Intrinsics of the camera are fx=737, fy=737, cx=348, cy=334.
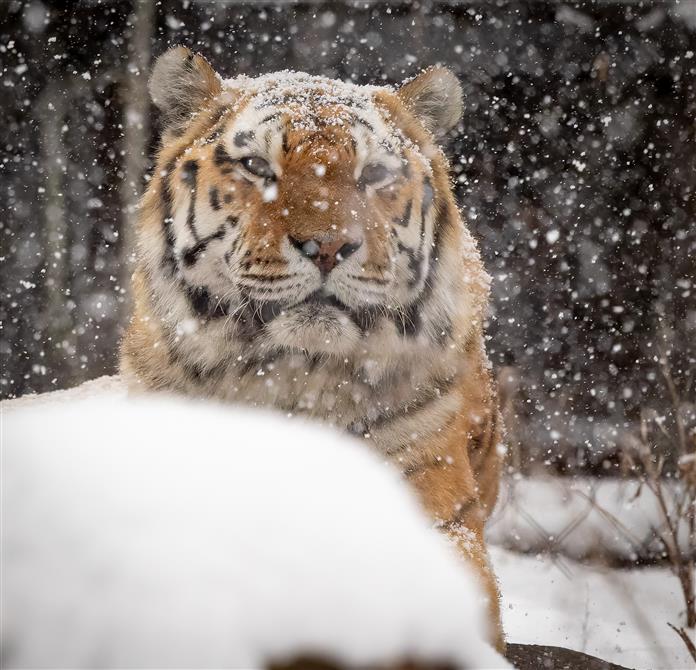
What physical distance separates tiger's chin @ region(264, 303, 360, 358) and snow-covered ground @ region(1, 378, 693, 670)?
0.80 metres

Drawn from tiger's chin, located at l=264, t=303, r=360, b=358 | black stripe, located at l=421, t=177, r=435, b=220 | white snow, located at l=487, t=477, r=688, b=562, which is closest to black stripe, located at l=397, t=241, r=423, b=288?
black stripe, located at l=421, t=177, r=435, b=220

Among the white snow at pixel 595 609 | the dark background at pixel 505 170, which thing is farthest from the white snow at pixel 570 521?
the dark background at pixel 505 170

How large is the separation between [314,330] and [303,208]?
258 mm

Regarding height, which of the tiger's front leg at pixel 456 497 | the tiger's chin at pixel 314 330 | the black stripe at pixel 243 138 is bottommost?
the tiger's front leg at pixel 456 497

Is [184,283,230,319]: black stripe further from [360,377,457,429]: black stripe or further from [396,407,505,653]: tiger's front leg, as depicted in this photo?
[396,407,505,653]: tiger's front leg

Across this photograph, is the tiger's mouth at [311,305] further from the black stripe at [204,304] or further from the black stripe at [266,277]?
the black stripe at [204,304]

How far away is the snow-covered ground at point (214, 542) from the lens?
52 cm

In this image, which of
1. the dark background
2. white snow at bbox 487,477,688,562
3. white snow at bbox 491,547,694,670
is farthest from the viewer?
the dark background

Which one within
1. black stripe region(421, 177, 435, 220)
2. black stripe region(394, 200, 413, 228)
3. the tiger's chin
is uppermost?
black stripe region(421, 177, 435, 220)

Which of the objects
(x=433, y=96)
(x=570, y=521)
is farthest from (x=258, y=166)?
(x=570, y=521)

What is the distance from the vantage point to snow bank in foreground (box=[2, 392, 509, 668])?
20.2 inches

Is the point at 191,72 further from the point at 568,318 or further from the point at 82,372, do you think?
the point at 568,318

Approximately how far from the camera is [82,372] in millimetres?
3244

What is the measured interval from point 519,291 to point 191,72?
6.96 ft
